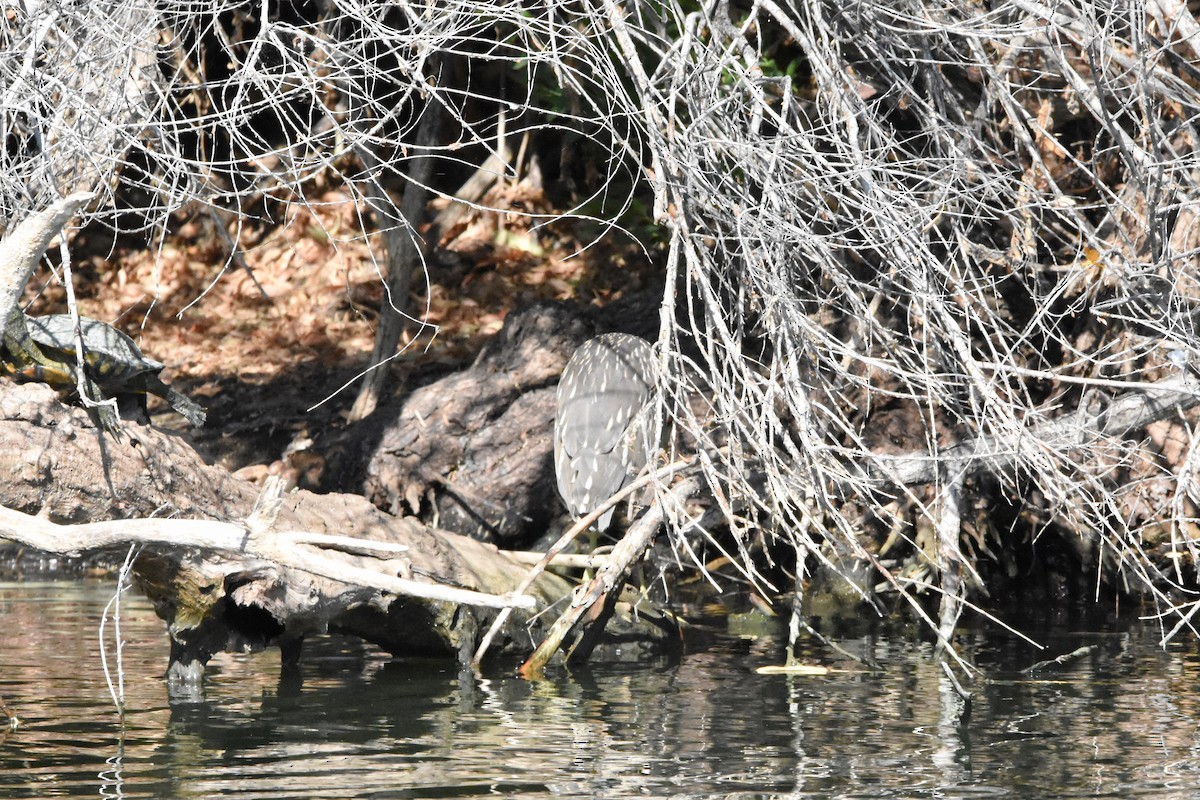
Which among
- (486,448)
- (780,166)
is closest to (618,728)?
(780,166)

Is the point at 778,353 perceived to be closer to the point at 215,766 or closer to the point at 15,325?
the point at 215,766

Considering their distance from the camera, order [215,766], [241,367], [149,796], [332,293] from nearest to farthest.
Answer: [149,796]
[215,766]
[241,367]
[332,293]

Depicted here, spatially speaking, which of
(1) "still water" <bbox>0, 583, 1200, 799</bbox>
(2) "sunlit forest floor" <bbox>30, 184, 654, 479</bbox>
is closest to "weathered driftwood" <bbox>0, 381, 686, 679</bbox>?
(1) "still water" <bbox>0, 583, 1200, 799</bbox>

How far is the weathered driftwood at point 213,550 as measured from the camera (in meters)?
5.36

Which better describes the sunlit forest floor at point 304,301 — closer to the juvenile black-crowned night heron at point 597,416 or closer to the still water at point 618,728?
the juvenile black-crowned night heron at point 597,416

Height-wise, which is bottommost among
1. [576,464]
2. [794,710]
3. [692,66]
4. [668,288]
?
[794,710]

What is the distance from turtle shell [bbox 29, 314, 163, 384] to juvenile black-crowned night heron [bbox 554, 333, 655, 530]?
272cm

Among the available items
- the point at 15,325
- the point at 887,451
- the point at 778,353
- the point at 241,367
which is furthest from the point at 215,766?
the point at 241,367

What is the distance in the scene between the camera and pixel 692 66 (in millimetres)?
5441

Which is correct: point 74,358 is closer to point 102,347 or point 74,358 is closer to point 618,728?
point 102,347

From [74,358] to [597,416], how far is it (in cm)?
332

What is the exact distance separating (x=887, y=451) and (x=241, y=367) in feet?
22.2

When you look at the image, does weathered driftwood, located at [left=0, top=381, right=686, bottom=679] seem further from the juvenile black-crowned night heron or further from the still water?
the juvenile black-crowned night heron

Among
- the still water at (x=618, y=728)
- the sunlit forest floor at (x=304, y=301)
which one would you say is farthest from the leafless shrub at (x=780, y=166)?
the sunlit forest floor at (x=304, y=301)
